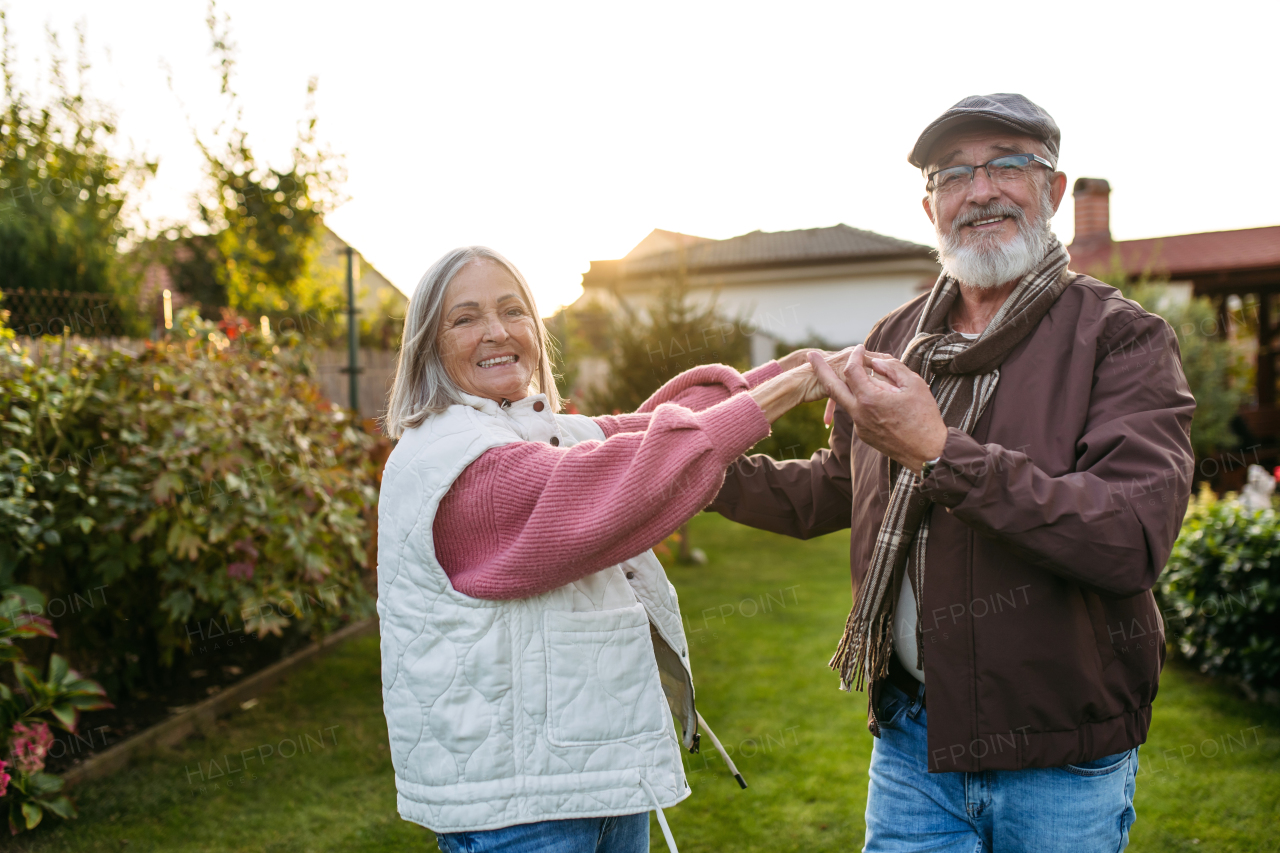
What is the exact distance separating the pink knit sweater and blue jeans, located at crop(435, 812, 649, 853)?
0.43 m

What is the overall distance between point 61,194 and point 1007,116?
1095 centimetres

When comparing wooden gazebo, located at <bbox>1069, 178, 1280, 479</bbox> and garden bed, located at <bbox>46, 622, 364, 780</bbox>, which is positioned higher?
wooden gazebo, located at <bbox>1069, 178, 1280, 479</bbox>

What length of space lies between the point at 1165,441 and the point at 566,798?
1.27m

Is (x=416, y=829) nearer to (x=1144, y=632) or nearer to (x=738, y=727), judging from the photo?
(x=738, y=727)

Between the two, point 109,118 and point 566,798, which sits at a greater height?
point 109,118

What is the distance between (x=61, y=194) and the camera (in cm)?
961

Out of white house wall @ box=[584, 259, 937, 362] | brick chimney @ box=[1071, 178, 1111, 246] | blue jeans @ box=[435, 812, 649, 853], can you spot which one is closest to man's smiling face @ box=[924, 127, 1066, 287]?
blue jeans @ box=[435, 812, 649, 853]

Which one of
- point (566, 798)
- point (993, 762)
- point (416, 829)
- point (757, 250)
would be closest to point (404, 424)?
point (566, 798)

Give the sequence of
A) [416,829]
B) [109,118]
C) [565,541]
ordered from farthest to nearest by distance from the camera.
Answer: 1. [109,118]
2. [416,829]
3. [565,541]

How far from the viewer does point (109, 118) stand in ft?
33.3

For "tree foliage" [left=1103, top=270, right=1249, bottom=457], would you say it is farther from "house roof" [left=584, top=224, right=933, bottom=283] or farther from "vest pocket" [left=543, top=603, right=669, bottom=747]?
"vest pocket" [left=543, top=603, right=669, bottom=747]

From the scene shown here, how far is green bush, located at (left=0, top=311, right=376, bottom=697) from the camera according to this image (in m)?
3.62

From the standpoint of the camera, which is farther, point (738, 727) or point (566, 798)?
point (738, 727)

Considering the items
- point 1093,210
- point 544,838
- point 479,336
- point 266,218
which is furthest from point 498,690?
point 1093,210
